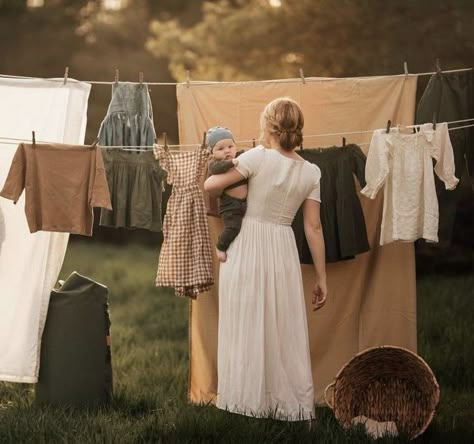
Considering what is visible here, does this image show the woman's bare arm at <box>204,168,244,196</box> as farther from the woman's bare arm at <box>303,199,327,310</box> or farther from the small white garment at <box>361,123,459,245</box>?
the small white garment at <box>361,123,459,245</box>

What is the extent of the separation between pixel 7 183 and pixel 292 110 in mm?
1663

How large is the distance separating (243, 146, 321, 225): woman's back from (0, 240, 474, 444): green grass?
3.45 feet

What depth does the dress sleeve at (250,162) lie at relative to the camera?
4.43 meters

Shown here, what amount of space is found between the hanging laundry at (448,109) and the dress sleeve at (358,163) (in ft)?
1.31

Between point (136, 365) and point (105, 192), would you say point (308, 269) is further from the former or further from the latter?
point (136, 365)

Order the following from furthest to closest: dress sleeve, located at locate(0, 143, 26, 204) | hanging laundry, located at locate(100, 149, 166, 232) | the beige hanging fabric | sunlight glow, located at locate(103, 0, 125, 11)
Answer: sunlight glow, located at locate(103, 0, 125, 11)
the beige hanging fabric
hanging laundry, located at locate(100, 149, 166, 232)
dress sleeve, located at locate(0, 143, 26, 204)

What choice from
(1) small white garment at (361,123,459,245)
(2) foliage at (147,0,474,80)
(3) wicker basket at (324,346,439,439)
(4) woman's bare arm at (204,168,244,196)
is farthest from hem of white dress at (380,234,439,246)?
(2) foliage at (147,0,474,80)

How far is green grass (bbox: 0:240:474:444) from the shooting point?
4500mm

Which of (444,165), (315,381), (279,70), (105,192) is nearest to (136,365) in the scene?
(315,381)

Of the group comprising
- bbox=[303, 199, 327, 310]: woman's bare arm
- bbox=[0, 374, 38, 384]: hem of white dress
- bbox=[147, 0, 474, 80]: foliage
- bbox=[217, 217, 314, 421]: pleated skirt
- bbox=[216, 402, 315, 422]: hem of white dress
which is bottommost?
bbox=[216, 402, 315, 422]: hem of white dress

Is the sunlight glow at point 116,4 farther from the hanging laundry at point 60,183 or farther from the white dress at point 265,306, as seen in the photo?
the white dress at point 265,306

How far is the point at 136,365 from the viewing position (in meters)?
7.87

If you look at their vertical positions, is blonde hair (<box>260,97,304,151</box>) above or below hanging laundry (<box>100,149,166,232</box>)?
above

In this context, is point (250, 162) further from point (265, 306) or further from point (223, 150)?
point (265, 306)
